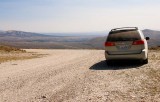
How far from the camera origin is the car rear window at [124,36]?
17547 millimetres

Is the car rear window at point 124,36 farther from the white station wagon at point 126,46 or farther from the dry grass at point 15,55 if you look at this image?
the dry grass at point 15,55

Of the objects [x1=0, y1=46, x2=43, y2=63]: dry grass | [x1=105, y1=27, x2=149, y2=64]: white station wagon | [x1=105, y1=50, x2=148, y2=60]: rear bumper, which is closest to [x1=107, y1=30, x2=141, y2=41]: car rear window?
[x1=105, y1=27, x2=149, y2=64]: white station wagon

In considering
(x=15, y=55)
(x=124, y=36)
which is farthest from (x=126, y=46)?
(x=15, y=55)

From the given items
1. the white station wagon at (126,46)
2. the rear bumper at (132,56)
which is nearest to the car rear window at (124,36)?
the white station wagon at (126,46)

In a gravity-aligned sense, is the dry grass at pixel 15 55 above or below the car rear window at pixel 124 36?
below

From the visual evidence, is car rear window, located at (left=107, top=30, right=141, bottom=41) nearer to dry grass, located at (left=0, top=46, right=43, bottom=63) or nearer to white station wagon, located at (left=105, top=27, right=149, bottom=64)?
white station wagon, located at (left=105, top=27, right=149, bottom=64)

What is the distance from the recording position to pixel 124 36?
17672 millimetres

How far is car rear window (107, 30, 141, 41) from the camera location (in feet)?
57.6

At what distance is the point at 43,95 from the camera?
9789 millimetres

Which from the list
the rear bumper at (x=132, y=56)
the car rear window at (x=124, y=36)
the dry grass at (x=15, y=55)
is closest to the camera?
the rear bumper at (x=132, y=56)

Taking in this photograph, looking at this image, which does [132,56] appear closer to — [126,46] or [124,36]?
[126,46]

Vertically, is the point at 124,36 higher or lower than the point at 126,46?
higher

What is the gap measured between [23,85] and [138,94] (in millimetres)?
4828

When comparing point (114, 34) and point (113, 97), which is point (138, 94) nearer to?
point (113, 97)
